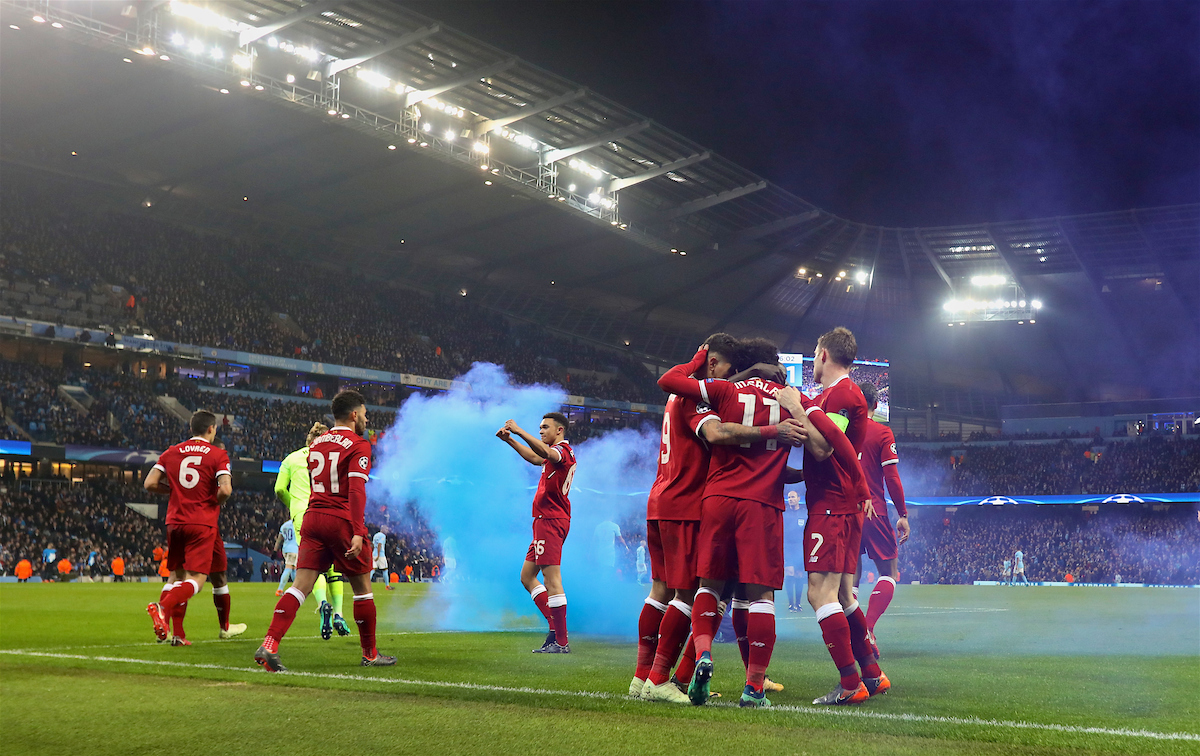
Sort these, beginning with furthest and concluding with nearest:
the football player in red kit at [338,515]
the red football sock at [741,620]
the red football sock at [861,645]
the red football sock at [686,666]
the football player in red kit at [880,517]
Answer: the football player in red kit at [880,517] → the football player in red kit at [338,515] → the red football sock at [741,620] → the red football sock at [861,645] → the red football sock at [686,666]

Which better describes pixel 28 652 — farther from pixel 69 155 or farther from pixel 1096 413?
pixel 1096 413

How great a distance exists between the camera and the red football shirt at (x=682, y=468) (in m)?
6.62

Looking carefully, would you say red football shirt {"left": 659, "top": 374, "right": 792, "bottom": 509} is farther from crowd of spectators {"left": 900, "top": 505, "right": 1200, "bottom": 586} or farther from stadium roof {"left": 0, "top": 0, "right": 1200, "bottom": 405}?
crowd of spectators {"left": 900, "top": 505, "right": 1200, "bottom": 586}

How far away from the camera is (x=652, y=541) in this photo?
705 centimetres

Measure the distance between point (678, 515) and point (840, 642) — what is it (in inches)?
53.2

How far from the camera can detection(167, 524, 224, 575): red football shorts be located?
10.0m

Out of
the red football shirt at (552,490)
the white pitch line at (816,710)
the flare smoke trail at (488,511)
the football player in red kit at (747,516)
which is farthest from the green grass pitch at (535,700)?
the flare smoke trail at (488,511)

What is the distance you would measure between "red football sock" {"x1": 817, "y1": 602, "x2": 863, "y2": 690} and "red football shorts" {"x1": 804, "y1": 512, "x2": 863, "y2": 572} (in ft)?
1.00

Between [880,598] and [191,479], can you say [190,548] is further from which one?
[880,598]

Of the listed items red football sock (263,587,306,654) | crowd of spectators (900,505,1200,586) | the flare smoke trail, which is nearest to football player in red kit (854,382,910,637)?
red football sock (263,587,306,654)

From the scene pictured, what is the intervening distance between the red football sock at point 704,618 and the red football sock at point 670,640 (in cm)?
8

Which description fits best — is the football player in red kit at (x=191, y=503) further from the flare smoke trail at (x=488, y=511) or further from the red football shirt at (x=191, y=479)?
the flare smoke trail at (x=488, y=511)

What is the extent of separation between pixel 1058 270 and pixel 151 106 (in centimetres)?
4403

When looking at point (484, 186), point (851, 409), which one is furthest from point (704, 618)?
point (484, 186)
